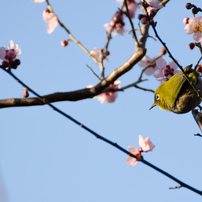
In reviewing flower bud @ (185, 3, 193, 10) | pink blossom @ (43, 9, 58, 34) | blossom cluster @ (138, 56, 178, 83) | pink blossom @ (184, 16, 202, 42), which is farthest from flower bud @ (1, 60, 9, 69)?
pink blossom @ (184, 16, 202, 42)

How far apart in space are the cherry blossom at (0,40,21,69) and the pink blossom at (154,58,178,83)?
2.23m

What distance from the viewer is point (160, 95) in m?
6.00

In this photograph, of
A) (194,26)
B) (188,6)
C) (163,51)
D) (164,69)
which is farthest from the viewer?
(164,69)

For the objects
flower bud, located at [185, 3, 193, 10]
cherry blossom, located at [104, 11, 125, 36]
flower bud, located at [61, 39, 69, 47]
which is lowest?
flower bud, located at [185, 3, 193, 10]

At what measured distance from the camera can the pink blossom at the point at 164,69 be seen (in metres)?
→ 4.96

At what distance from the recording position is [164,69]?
197 inches

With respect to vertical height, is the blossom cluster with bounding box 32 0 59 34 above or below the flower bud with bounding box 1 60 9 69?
above

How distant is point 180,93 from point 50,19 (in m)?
2.48

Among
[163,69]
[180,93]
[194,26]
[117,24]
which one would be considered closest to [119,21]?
[117,24]

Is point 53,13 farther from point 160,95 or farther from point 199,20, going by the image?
point 160,95

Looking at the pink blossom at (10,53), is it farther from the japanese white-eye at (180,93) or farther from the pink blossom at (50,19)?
the japanese white-eye at (180,93)

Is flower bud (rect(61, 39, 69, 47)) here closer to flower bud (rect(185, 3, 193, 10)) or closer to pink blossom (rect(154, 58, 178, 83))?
pink blossom (rect(154, 58, 178, 83))

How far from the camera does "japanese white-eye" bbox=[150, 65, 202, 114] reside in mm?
4883

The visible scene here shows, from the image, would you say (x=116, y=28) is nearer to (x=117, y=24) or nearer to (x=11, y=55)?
(x=117, y=24)
